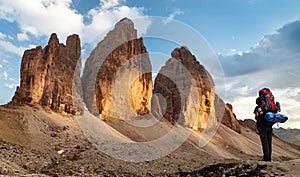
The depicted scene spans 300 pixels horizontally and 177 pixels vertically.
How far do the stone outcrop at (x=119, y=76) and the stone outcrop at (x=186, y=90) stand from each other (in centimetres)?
1300

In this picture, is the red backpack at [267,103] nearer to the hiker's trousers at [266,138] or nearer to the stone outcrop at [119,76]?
the hiker's trousers at [266,138]

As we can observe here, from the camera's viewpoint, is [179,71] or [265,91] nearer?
[265,91]

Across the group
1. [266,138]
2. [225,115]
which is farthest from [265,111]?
[225,115]

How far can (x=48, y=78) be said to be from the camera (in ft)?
172

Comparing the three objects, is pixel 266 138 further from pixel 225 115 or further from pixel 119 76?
pixel 225 115

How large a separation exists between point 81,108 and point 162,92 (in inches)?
2152

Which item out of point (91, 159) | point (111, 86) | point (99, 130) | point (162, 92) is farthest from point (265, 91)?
point (162, 92)

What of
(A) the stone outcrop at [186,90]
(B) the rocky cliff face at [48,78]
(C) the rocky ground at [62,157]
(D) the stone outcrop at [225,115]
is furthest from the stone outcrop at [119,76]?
(D) the stone outcrop at [225,115]

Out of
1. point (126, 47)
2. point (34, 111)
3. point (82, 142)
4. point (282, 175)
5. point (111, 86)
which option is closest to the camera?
point (282, 175)

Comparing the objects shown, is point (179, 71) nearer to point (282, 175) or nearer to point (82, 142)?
point (82, 142)

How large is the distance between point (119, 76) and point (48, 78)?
29.2 metres

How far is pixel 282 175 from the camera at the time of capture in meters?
13.3

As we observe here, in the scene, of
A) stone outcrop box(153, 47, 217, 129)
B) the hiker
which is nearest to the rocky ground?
the hiker

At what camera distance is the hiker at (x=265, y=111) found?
55.3 ft
